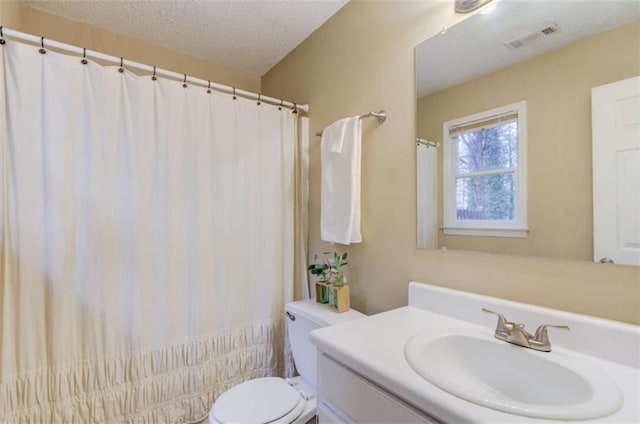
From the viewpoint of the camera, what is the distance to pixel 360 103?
1.54 metres

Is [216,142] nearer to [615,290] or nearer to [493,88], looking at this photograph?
[493,88]

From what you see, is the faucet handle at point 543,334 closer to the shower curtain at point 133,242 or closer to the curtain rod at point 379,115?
the curtain rod at point 379,115

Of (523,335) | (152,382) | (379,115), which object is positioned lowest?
(152,382)

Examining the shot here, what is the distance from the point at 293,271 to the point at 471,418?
142 centimetres

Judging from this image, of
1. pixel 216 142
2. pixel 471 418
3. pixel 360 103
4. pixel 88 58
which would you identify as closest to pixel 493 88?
pixel 360 103

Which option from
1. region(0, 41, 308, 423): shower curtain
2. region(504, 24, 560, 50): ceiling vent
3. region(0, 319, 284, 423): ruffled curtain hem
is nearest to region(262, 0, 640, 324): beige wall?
region(504, 24, 560, 50): ceiling vent

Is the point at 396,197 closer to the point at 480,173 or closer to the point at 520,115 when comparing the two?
the point at 480,173

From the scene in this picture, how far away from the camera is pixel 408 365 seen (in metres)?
0.73

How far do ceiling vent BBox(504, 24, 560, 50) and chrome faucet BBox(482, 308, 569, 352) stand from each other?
879 millimetres

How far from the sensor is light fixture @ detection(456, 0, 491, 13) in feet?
3.48

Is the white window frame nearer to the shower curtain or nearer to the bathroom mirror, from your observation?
the bathroom mirror

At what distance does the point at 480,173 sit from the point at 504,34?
0.48 meters

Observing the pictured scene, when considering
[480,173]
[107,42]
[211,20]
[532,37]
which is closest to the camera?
[532,37]

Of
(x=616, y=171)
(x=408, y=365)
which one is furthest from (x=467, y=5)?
(x=408, y=365)
